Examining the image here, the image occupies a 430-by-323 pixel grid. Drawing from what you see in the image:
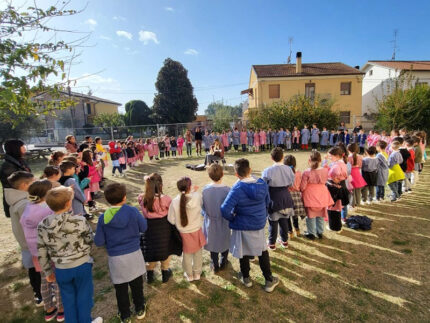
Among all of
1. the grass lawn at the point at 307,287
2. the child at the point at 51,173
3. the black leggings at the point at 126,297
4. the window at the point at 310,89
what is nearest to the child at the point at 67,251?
the black leggings at the point at 126,297

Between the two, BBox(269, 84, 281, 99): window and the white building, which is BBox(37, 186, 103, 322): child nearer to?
BBox(269, 84, 281, 99): window

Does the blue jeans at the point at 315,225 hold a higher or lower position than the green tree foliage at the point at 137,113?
lower

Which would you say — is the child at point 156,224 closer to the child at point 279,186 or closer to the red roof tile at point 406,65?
the child at point 279,186

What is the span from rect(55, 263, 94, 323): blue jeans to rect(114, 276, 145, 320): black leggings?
0.28 meters

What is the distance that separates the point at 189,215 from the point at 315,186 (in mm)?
2193

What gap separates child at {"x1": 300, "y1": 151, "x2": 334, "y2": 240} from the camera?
12.3 feet

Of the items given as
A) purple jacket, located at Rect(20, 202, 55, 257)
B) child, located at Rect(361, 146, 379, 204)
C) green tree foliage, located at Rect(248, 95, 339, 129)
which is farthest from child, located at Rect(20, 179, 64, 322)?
green tree foliage, located at Rect(248, 95, 339, 129)

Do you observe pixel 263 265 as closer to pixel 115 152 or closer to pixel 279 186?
pixel 279 186

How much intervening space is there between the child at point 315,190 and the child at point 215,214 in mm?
1536

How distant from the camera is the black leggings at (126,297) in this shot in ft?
7.94

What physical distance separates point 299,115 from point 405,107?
6281mm

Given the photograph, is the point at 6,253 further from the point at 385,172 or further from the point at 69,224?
the point at 385,172

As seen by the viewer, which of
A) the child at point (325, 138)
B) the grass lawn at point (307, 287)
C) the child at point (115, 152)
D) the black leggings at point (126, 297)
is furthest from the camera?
the child at point (325, 138)

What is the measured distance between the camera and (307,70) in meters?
25.0
